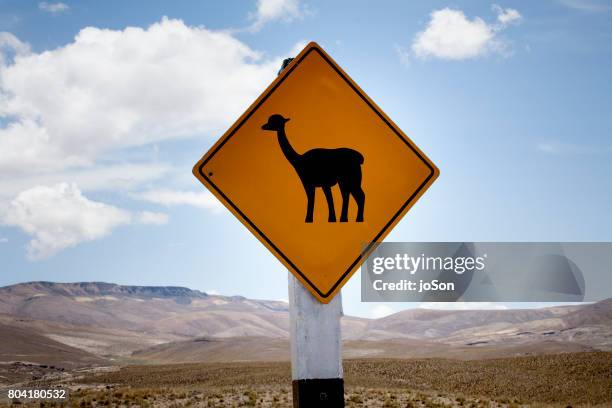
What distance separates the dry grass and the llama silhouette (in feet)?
77.3

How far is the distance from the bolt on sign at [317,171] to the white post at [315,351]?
63 mm

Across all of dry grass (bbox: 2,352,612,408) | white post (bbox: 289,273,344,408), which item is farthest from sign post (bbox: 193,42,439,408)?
dry grass (bbox: 2,352,612,408)

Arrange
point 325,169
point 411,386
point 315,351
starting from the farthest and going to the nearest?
point 411,386 → point 325,169 → point 315,351

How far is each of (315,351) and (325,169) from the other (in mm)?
822

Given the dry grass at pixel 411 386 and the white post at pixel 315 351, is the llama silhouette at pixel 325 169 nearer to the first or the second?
the white post at pixel 315 351

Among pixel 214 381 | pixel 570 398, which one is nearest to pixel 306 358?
pixel 570 398

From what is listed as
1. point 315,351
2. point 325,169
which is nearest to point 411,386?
point 315,351

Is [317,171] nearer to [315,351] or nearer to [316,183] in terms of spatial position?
[316,183]

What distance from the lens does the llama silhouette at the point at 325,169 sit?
262 centimetres

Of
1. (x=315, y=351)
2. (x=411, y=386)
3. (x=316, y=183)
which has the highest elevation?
(x=316, y=183)

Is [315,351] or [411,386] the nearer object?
[315,351]

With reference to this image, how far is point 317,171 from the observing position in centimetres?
264

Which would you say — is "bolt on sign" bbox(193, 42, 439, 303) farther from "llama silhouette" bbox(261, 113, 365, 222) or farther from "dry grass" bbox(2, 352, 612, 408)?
"dry grass" bbox(2, 352, 612, 408)

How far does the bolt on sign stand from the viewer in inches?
102
